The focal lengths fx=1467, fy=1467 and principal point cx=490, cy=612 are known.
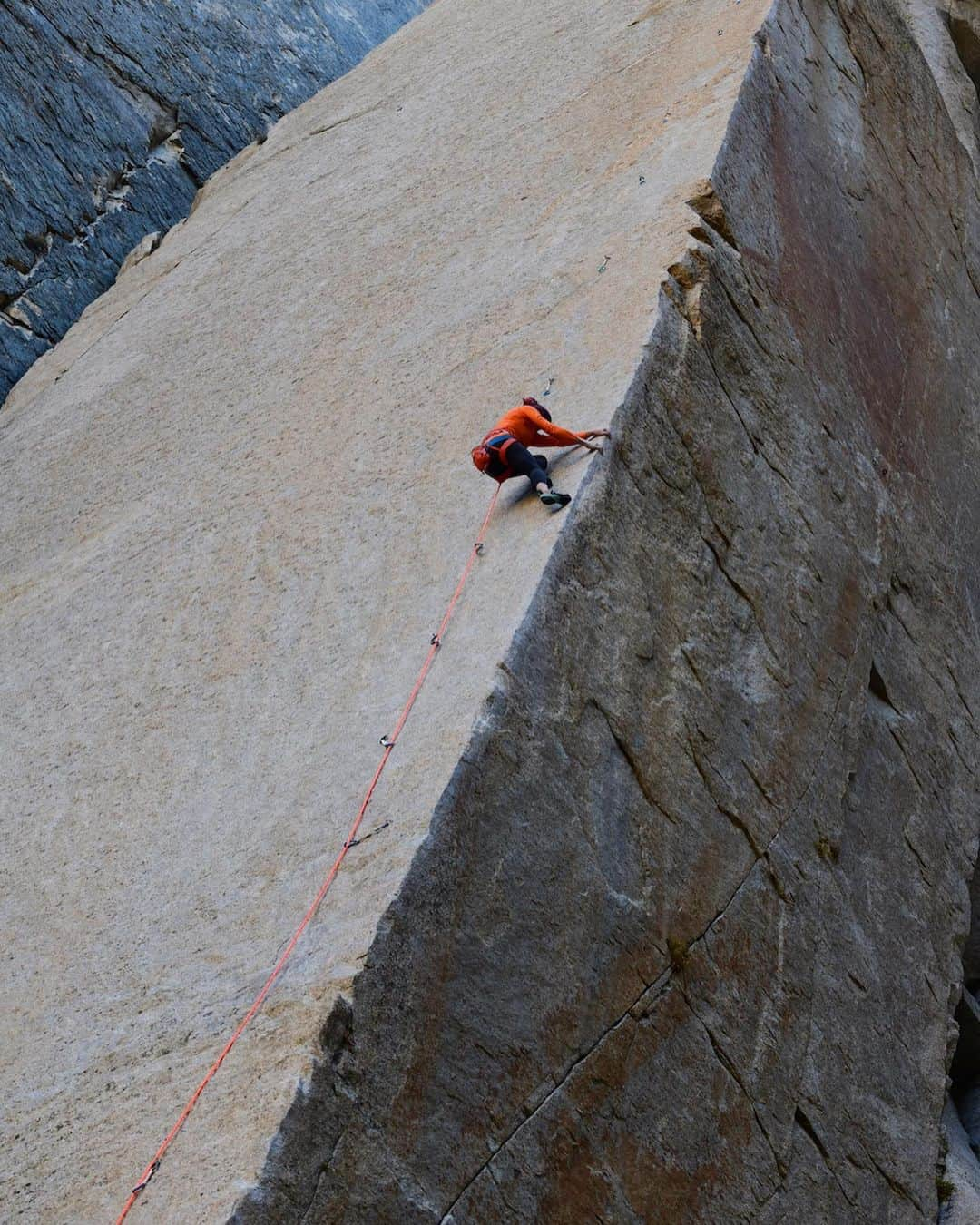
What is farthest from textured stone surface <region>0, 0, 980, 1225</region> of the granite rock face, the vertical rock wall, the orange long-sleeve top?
the granite rock face

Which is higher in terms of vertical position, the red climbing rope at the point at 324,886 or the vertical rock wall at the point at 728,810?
the red climbing rope at the point at 324,886

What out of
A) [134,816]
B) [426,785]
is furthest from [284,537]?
[426,785]

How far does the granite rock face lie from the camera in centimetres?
997

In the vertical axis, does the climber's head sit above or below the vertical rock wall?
above

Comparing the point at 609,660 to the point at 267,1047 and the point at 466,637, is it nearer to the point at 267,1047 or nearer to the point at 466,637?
the point at 466,637

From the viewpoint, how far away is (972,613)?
7.35m

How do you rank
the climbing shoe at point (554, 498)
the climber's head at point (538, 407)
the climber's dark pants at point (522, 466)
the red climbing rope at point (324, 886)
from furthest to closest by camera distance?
the climber's head at point (538, 407) → the climber's dark pants at point (522, 466) → the climbing shoe at point (554, 498) → the red climbing rope at point (324, 886)

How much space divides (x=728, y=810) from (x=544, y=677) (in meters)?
1.00

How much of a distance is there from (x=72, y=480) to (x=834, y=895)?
14.1 ft

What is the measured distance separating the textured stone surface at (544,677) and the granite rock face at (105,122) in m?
Result: 1.81

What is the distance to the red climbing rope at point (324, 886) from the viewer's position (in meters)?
3.69

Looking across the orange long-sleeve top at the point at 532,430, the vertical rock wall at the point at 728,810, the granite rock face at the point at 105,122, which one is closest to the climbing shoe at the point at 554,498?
the vertical rock wall at the point at 728,810

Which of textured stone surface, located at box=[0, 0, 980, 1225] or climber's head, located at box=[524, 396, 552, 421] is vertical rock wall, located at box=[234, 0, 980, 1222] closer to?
textured stone surface, located at box=[0, 0, 980, 1225]

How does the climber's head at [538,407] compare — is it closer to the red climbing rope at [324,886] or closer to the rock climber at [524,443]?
the rock climber at [524,443]
